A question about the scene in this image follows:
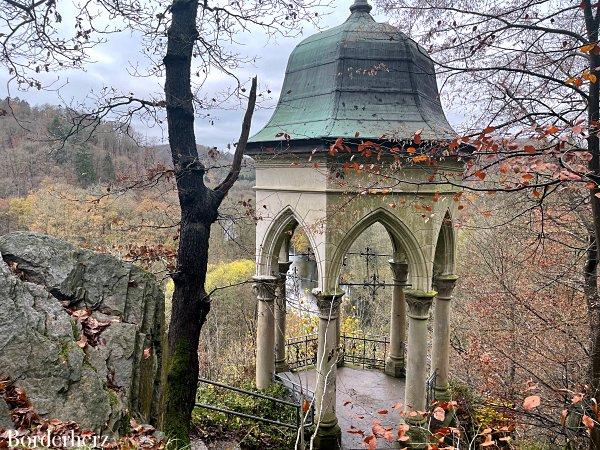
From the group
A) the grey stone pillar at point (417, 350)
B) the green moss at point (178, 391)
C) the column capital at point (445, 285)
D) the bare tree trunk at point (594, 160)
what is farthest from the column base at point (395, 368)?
the green moss at point (178, 391)

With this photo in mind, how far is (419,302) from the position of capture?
698 centimetres

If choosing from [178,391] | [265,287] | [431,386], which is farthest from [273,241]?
[431,386]

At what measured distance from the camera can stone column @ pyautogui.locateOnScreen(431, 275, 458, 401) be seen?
26.9 feet

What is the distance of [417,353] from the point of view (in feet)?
22.9

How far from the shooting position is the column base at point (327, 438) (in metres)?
6.83

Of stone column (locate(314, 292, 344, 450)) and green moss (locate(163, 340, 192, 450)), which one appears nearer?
green moss (locate(163, 340, 192, 450))

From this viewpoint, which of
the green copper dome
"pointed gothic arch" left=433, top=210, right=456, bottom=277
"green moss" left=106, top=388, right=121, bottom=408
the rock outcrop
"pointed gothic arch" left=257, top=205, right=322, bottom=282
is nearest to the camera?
the rock outcrop

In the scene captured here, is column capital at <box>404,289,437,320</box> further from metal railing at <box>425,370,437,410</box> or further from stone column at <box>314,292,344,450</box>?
metal railing at <box>425,370,437,410</box>

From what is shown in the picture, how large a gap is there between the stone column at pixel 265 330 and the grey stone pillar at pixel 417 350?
97.7 inches

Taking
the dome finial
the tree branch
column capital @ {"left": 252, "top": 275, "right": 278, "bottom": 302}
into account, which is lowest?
column capital @ {"left": 252, "top": 275, "right": 278, "bottom": 302}

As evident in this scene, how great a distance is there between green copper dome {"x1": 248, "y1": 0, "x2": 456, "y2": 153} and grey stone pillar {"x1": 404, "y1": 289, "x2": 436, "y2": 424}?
249 centimetres

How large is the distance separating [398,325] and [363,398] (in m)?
2.18

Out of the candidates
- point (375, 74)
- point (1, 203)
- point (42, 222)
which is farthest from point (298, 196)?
point (1, 203)

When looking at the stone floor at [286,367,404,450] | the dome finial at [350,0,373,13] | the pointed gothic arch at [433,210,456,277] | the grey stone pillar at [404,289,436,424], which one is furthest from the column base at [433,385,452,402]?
the dome finial at [350,0,373,13]
